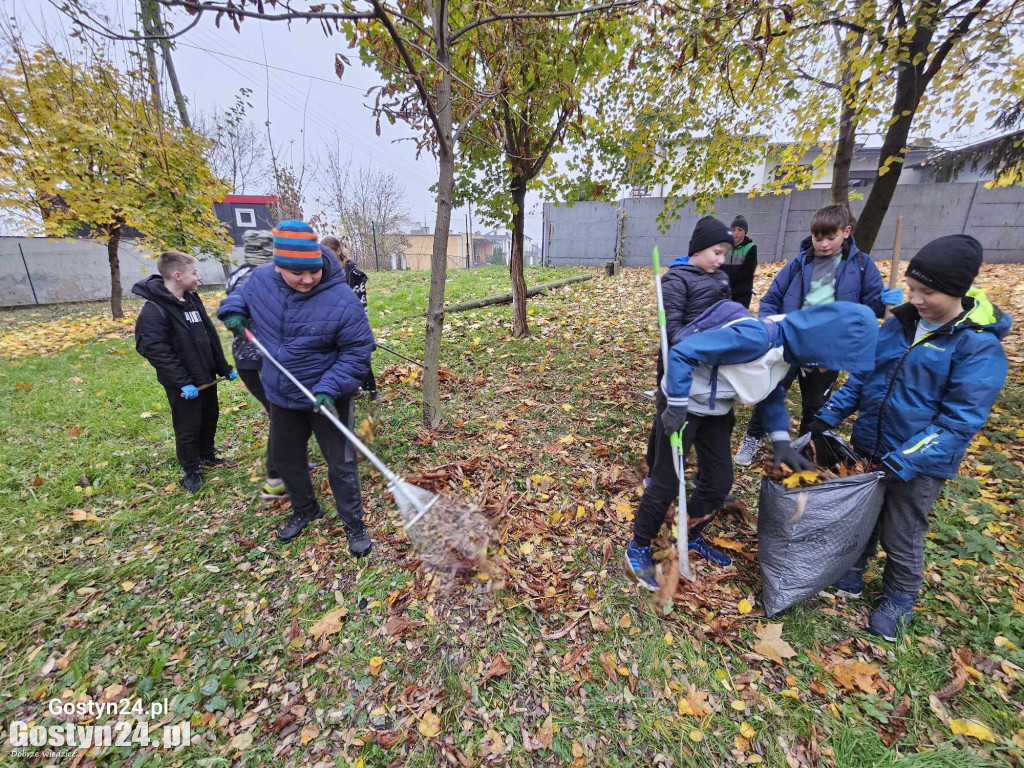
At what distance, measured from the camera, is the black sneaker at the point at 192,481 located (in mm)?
3638

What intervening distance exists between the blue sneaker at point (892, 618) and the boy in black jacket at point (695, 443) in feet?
2.41

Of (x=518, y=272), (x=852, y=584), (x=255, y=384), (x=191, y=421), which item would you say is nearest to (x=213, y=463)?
(x=191, y=421)

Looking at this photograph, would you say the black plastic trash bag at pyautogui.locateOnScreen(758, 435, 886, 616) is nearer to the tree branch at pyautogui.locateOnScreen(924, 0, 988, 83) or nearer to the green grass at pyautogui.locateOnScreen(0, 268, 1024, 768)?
the green grass at pyautogui.locateOnScreen(0, 268, 1024, 768)

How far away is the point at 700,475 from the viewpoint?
2.48 meters

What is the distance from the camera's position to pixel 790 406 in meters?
4.45

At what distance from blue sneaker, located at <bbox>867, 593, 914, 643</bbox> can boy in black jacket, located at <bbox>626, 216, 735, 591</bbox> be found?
0.74 m

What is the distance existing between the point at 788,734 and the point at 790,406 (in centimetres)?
341

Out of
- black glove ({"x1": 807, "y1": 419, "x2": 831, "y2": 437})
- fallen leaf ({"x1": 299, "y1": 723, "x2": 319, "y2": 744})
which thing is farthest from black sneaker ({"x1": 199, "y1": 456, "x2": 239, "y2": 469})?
black glove ({"x1": 807, "y1": 419, "x2": 831, "y2": 437})

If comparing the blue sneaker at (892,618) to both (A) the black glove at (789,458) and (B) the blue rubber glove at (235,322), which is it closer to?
(A) the black glove at (789,458)

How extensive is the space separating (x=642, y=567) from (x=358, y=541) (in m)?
1.92

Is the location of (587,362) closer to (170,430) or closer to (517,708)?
(517,708)

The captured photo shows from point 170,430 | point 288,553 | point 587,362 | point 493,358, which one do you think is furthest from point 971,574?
point 170,430

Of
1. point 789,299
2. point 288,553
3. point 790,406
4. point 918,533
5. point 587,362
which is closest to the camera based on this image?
point 918,533

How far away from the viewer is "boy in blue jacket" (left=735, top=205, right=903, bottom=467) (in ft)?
9.86
